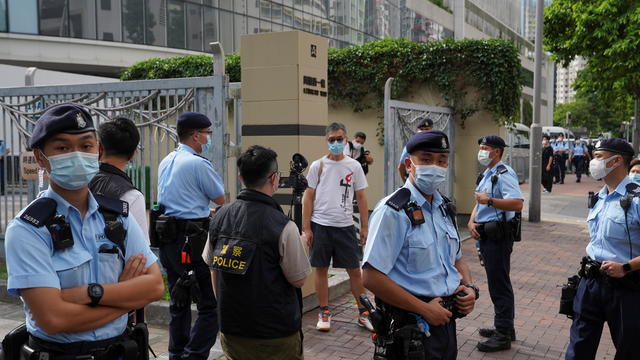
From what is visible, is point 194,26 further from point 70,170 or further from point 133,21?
point 70,170

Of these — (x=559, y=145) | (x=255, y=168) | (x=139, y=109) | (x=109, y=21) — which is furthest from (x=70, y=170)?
(x=109, y=21)

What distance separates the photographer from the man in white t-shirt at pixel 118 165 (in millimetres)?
3674

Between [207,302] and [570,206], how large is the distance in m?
14.1

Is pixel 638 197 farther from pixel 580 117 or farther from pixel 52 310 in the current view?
pixel 580 117

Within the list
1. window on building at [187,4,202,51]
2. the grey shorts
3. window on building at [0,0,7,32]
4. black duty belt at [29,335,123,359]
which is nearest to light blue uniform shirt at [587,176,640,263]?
the grey shorts

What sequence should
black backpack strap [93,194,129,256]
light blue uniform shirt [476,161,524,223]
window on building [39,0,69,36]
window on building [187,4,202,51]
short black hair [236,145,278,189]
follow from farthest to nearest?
window on building [187,4,202,51], window on building [39,0,69,36], light blue uniform shirt [476,161,524,223], short black hair [236,145,278,189], black backpack strap [93,194,129,256]

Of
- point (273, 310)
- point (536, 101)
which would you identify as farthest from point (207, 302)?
point (536, 101)

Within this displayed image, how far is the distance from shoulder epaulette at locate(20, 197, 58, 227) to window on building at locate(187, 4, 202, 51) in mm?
30200

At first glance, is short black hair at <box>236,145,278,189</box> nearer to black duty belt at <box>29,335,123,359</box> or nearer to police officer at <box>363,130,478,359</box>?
police officer at <box>363,130,478,359</box>

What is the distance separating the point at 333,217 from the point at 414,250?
2916mm

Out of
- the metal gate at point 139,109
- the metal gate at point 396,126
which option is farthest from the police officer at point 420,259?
the metal gate at point 396,126

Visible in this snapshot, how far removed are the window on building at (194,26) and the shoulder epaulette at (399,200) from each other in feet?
97.6

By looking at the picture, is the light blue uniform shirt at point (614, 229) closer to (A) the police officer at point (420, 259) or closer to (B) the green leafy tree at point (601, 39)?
(A) the police officer at point (420, 259)

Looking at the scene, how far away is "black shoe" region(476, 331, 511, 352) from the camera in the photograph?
522 centimetres
